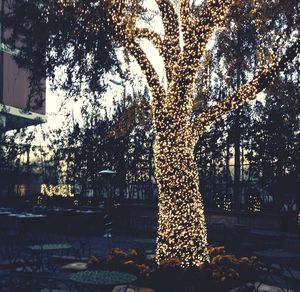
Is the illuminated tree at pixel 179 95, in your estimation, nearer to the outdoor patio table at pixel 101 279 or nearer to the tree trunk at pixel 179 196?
the tree trunk at pixel 179 196

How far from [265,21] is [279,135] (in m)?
9.14

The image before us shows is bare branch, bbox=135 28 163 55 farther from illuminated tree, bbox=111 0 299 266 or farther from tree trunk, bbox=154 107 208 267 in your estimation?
tree trunk, bbox=154 107 208 267

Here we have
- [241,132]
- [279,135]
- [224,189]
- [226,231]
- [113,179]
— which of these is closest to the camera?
[226,231]

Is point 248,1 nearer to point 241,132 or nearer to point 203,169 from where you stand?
point 241,132

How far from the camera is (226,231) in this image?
16.5 metres

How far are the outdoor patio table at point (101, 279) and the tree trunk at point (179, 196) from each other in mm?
1817

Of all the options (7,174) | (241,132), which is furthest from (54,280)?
(7,174)

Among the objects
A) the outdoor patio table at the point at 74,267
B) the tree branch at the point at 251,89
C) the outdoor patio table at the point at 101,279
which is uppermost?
the tree branch at the point at 251,89

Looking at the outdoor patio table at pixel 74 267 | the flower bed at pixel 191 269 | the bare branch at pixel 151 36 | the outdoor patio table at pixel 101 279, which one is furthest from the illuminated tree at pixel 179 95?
the outdoor patio table at pixel 101 279

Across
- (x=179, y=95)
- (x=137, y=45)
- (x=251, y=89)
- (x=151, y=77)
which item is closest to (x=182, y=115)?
(x=179, y=95)

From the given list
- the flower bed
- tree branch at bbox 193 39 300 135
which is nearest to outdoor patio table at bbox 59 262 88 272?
the flower bed

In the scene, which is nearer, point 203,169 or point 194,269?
point 194,269

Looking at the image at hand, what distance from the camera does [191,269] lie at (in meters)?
6.96

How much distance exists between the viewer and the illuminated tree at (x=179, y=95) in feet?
26.0
